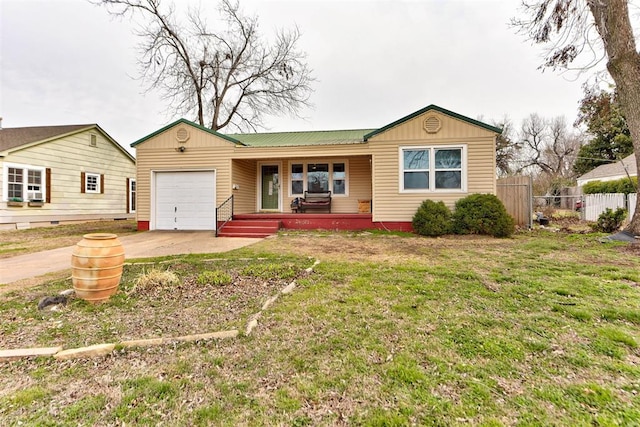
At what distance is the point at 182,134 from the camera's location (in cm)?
1105

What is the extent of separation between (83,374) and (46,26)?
1523cm

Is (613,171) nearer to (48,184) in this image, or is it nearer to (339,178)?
(339,178)

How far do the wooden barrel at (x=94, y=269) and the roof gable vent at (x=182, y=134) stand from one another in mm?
8377

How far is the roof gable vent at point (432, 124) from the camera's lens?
9539 mm

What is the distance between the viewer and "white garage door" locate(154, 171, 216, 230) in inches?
439

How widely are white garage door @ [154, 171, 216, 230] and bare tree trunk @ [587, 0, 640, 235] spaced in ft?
43.2

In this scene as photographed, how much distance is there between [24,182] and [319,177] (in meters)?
12.6

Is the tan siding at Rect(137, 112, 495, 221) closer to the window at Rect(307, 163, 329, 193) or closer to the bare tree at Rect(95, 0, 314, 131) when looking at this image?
the window at Rect(307, 163, 329, 193)

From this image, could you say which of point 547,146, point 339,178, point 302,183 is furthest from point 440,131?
point 547,146

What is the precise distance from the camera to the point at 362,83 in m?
16.8

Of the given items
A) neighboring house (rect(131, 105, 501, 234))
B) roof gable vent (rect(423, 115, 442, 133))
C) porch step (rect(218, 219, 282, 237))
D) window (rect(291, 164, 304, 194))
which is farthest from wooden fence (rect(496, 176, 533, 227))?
porch step (rect(218, 219, 282, 237))

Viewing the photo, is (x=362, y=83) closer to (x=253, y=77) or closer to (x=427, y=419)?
(x=253, y=77)

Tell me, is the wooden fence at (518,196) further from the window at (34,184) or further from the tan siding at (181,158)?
the window at (34,184)

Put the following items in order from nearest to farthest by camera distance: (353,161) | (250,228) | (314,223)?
(250,228), (314,223), (353,161)
